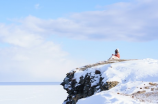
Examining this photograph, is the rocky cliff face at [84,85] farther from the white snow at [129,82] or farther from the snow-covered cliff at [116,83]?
the white snow at [129,82]

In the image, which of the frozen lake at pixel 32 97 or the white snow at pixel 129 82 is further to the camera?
the frozen lake at pixel 32 97

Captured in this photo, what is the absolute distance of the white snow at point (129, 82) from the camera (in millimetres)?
13701

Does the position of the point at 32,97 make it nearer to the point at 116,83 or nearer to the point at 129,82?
the point at 116,83

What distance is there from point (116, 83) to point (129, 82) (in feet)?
6.80

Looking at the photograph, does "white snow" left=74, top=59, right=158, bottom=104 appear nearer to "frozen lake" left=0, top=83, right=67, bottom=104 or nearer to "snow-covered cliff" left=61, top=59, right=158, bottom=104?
"snow-covered cliff" left=61, top=59, right=158, bottom=104

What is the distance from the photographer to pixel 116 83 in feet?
66.0

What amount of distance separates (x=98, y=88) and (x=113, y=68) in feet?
7.89

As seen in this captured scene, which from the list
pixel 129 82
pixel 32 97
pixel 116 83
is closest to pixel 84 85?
pixel 116 83

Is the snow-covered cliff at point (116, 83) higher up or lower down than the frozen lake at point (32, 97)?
higher up

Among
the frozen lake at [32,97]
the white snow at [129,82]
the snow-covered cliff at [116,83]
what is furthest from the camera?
the frozen lake at [32,97]

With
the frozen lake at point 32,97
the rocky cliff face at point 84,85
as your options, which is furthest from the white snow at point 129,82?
the frozen lake at point 32,97

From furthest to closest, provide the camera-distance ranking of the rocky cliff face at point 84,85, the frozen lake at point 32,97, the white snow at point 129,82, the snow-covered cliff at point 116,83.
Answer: the frozen lake at point 32,97, the rocky cliff face at point 84,85, the snow-covered cliff at point 116,83, the white snow at point 129,82

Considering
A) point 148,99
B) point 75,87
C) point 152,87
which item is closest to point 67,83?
point 75,87

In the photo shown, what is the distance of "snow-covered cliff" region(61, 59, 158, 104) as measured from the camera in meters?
14.1
